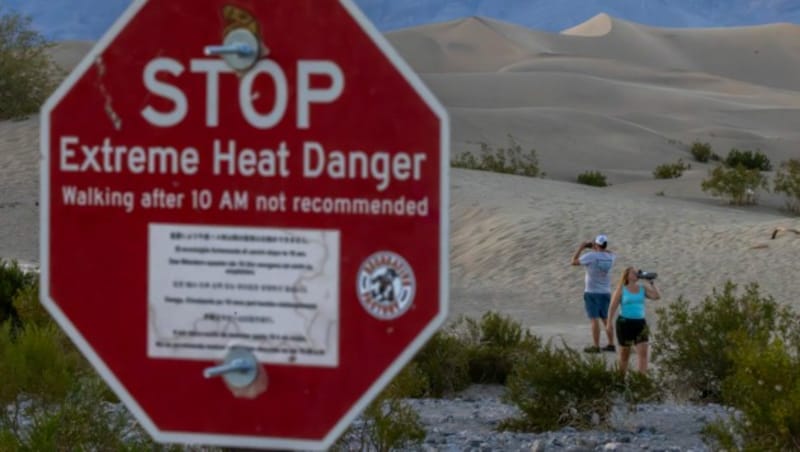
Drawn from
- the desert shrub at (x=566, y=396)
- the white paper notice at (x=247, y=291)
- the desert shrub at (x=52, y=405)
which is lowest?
the desert shrub at (x=566, y=396)

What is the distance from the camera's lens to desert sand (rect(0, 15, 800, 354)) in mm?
24750

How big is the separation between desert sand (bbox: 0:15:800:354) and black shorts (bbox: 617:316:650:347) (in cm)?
406

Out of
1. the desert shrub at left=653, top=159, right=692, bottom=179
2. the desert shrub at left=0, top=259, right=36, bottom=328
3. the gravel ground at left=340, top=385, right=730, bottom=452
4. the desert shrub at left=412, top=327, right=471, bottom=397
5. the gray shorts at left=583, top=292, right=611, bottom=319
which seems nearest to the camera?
the gravel ground at left=340, top=385, right=730, bottom=452

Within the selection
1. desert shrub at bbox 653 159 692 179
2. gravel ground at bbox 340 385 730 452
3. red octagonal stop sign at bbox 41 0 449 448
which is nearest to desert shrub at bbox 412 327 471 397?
gravel ground at bbox 340 385 730 452

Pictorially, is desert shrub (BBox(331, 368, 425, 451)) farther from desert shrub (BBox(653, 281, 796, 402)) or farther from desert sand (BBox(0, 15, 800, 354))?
desert sand (BBox(0, 15, 800, 354))

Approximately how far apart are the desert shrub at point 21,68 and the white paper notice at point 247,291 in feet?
125

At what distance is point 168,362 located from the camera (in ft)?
7.98

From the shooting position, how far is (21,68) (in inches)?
1542

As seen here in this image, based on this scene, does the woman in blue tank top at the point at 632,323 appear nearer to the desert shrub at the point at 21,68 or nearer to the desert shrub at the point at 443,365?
the desert shrub at the point at 443,365

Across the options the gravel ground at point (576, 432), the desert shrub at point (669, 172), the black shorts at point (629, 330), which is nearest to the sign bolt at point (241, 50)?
the gravel ground at point (576, 432)

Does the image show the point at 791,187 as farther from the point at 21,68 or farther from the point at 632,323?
the point at 632,323

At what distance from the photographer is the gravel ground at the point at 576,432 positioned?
7.93 metres

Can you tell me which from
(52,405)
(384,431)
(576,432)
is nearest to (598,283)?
(576,432)

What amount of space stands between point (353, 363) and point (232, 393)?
0.71ft
